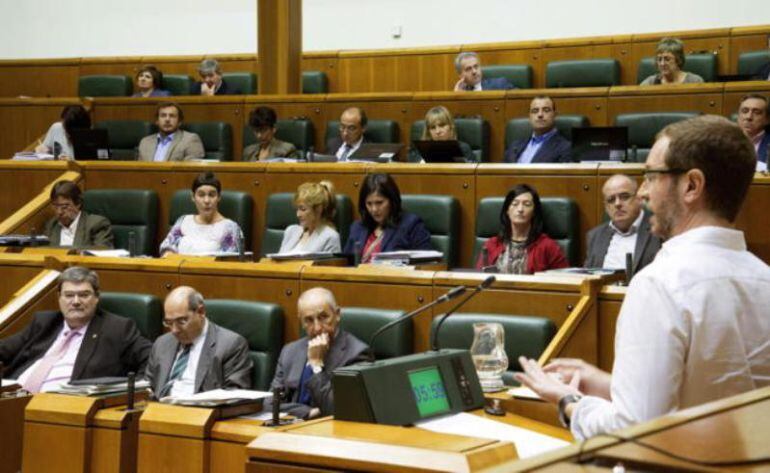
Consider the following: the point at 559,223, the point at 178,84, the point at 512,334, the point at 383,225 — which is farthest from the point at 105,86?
the point at 512,334

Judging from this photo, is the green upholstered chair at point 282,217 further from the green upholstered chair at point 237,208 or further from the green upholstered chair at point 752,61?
the green upholstered chair at point 752,61

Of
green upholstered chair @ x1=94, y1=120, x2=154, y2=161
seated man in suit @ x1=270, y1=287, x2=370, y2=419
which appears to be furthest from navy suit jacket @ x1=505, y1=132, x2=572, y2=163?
green upholstered chair @ x1=94, y1=120, x2=154, y2=161

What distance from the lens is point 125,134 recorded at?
4121mm

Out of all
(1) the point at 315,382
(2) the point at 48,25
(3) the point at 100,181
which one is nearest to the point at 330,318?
(1) the point at 315,382

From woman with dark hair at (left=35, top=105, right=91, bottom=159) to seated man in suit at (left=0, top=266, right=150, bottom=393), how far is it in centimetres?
146

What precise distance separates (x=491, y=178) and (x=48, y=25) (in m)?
3.86

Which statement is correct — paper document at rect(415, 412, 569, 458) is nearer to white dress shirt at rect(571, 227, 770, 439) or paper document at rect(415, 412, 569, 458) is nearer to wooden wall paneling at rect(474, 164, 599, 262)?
white dress shirt at rect(571, 227, 770, 439)

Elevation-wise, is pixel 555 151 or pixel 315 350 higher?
pixel 555 151

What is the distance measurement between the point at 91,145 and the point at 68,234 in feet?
1.74

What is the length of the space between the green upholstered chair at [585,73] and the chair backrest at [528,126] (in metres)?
0.88

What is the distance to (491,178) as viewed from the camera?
300 cm

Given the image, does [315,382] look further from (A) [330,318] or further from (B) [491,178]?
(B) [491,178]

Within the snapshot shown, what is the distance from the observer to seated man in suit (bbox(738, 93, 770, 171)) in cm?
312

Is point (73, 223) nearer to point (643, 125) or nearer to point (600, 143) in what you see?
point (600, 143)
